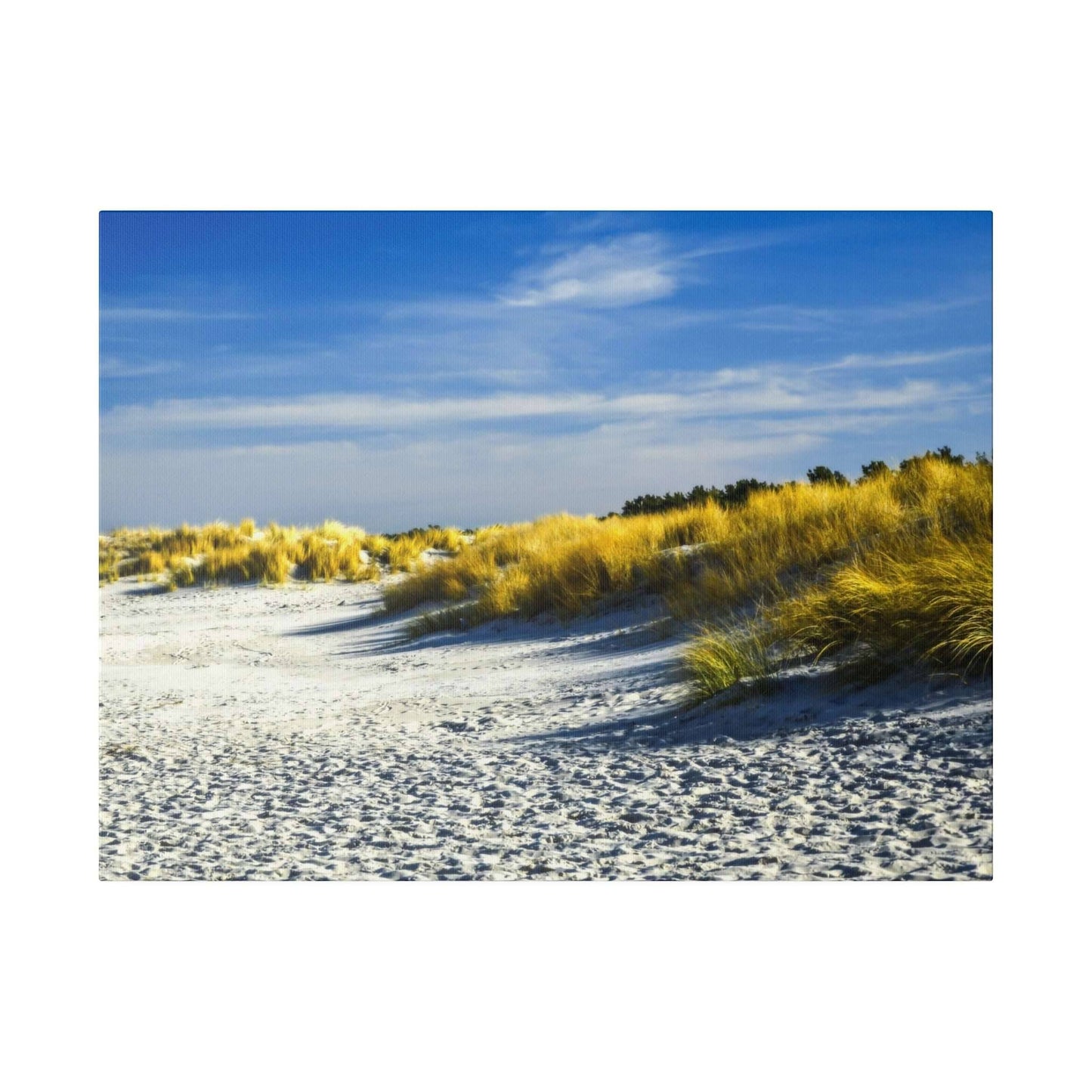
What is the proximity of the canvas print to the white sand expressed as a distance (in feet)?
0.05

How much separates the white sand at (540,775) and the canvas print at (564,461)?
0.05ft

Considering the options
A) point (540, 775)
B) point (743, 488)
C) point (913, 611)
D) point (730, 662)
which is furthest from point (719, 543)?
point (540, 775)

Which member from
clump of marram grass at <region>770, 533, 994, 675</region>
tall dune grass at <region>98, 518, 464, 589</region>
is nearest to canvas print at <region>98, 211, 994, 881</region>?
clump of marram grass at <region>770, 533, 994, 675</region>

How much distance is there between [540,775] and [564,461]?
1280 mm

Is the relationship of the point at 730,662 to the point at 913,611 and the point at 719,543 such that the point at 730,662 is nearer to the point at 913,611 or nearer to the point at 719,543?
the point at 913,611

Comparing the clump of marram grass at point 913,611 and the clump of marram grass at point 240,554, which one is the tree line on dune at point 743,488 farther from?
the clump of marram grass at point 240,554

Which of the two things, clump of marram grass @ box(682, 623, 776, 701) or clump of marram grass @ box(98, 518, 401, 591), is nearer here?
clump of marram grass @ box(682, 623, 776, 701)

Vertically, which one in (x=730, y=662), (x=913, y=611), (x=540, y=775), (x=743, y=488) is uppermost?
(x=743, y=488)

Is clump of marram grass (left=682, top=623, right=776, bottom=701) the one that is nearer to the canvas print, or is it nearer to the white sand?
the canvas print

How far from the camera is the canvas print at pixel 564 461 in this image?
342 cm

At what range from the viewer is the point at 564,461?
13.5 feet

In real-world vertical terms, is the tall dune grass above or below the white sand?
above

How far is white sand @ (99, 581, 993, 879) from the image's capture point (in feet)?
10.4
